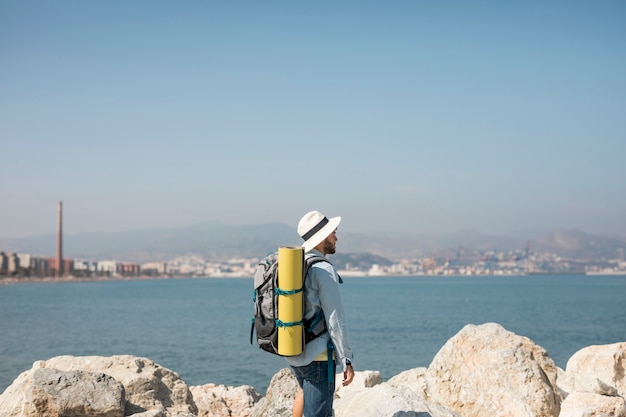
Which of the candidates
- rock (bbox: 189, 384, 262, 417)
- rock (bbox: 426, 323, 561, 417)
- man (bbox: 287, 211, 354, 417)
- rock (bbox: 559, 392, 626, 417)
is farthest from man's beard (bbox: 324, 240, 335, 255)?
rock (bbox: 189, 384, 262, 417)

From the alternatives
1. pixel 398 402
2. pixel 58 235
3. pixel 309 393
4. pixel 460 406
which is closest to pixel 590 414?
pixel 460 406

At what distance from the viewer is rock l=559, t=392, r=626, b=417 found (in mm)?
7324

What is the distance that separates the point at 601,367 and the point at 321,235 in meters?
6.30

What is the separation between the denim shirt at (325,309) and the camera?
488cm

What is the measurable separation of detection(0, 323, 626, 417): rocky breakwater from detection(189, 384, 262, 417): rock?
0.02 metres

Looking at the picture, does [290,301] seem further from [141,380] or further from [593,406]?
[593,406]

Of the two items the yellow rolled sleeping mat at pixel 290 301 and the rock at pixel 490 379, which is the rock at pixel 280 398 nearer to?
the rock at pixel 490 379

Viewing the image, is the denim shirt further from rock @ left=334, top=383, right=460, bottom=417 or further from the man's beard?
rock @ left=334, top=383, right=460, bottom=417

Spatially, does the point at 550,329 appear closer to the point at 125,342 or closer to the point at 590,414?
the point at 125,342

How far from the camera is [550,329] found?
4472cm

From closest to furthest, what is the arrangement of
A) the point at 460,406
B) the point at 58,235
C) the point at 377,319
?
the point at 460,406 → the point at 377,319 → the point at 58,235

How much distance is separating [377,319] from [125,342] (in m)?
20.1

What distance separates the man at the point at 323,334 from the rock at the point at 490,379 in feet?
10.2

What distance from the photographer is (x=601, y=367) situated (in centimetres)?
975
